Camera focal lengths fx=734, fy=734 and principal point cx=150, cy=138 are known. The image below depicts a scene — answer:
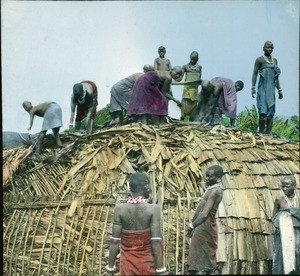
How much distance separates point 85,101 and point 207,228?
2502mm

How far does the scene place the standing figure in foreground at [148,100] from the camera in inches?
347

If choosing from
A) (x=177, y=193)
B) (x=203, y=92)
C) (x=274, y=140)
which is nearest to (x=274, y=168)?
(x=274, y=140)

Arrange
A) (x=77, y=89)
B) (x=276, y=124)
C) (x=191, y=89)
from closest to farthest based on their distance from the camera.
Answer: (x=77, y=89) < (x=191, y=89) < (x=276, y=124)

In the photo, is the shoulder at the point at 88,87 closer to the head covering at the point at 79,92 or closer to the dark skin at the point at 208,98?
the head covering at the point at 79,92

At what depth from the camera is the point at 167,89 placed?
9.25 metres

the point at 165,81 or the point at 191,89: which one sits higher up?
the point at 191,89

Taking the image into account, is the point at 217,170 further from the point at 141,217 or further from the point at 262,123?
the point at 262,123

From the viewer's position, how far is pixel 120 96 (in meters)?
9.23

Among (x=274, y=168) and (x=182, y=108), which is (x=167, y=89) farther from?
(x=274, y=168)

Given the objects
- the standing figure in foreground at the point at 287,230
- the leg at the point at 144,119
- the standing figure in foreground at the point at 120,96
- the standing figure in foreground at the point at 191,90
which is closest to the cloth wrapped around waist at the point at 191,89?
the standing figure in foreground at the point at 191,90

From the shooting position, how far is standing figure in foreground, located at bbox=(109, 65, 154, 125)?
9.03 meters

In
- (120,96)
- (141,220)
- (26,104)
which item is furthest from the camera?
(120,96)

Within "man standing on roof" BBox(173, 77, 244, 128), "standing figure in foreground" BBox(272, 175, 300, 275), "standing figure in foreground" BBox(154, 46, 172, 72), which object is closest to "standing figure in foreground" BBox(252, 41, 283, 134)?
"man standing on roof" BBox(173, 77, 244, 128)

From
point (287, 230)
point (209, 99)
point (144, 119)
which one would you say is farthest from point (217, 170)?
point (209, 99)
